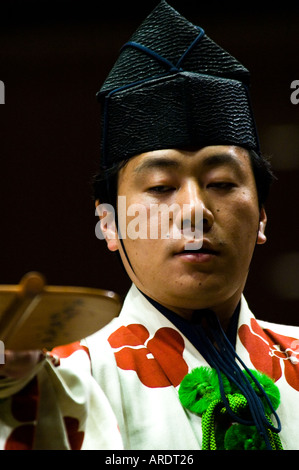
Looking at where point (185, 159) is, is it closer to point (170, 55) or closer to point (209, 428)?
point (170, 55)

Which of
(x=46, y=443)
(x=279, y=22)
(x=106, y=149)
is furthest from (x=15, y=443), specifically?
(x=279, y=22)

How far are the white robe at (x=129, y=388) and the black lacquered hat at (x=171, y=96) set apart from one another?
33 centimetres

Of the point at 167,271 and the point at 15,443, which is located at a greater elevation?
the point at 167,271

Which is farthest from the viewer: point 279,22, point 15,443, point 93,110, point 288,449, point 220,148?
point 93,110

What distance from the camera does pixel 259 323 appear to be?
1568 mm

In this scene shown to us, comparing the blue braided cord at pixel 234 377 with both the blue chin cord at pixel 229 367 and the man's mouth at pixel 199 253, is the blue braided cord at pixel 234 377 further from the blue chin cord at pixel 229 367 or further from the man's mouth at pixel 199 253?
the man's mouth at pixel 199 253

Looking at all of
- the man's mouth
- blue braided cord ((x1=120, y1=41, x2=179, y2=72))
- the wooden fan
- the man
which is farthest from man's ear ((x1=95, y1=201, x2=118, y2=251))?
the wooden fan

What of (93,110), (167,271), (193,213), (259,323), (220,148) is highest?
(93,110)

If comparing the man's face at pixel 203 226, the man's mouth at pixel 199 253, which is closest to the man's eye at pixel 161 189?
the man's face at pixel 203 226

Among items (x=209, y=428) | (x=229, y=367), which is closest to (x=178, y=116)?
(x=229, y=367)

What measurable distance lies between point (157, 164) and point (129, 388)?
0.44 meters

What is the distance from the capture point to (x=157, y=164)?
4.44 feet

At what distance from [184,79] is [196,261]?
386 millimetres
